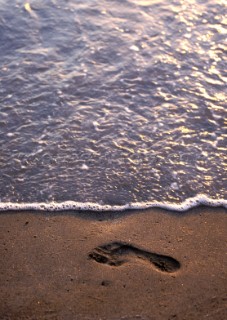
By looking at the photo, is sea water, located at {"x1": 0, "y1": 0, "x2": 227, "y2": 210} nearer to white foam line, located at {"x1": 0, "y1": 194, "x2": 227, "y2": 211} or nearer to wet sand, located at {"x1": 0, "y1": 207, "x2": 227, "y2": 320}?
white foam line, located at {"x1": 0, "y1": 194, "x2": 227, "y2": 211}

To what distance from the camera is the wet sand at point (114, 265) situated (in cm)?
304

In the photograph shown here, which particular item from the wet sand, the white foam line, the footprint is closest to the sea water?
the white foam line

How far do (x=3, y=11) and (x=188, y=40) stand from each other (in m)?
2.67

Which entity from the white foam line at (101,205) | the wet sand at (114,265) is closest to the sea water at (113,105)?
the white foam line at (101,205)

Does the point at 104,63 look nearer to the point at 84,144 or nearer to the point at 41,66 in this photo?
the point at 41,66

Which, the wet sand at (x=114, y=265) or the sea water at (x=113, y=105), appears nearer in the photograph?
the wet sand at (x=114, y=265)

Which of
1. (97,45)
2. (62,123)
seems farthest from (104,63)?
(62,123)

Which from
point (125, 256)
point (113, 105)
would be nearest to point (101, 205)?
point (125, 256)

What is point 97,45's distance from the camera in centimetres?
585

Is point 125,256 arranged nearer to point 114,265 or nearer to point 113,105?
point 114,265

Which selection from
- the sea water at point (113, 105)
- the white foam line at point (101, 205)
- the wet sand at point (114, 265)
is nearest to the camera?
the wet sand at point (114, 265)

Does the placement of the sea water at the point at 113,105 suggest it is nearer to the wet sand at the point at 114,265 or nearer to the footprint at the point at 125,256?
the wet sand at the point at 114,265

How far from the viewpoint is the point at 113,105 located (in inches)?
192

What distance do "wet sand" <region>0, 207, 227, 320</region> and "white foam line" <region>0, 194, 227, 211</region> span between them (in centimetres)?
6
